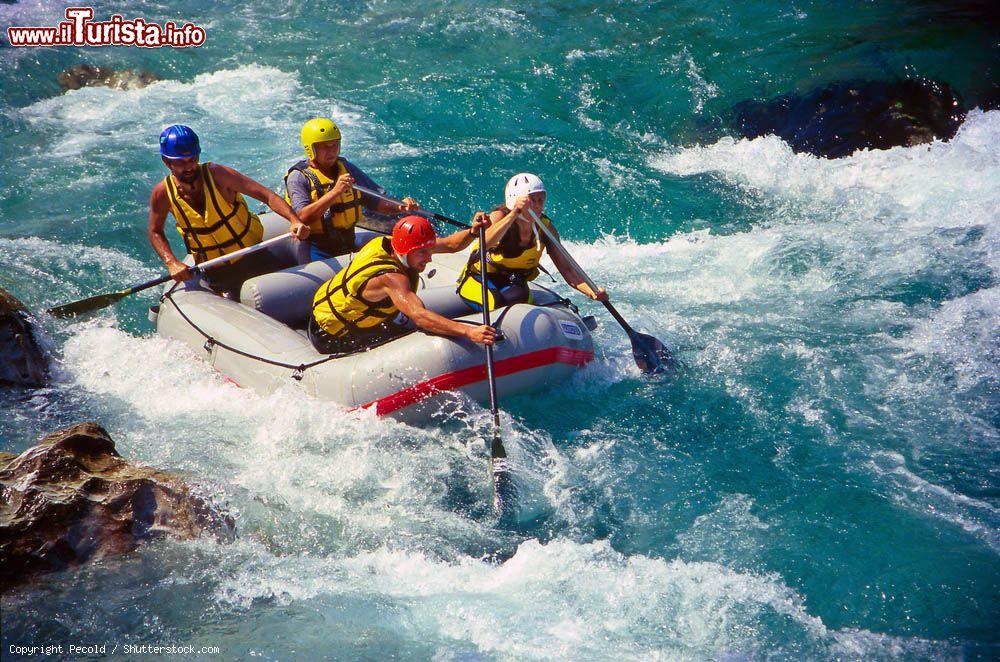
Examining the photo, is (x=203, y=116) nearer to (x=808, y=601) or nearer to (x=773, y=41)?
(x=773, y=41)

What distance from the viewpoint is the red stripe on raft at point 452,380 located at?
559 centimetres

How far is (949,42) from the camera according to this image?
11109mm

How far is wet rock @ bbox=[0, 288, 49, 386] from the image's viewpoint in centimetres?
610

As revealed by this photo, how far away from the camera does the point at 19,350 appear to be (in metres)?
6.20

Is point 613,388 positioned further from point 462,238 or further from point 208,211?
point 208,211

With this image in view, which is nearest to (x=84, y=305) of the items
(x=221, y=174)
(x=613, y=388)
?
(x=221, y=174)

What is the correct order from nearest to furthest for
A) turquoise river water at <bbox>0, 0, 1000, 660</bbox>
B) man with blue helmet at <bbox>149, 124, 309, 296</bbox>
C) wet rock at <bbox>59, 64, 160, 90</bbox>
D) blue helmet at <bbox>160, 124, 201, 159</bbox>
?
turquoise river water at <bbox>0, 0, 1000, 660</bbox> → blue helmet at <bbox>160, 124, 201, 159</bbox> → man with blue helmet at <bbox>149, 124, 309, 296</bbox> → wet rock at <bbox>59, 64, 160, 90</bbox>

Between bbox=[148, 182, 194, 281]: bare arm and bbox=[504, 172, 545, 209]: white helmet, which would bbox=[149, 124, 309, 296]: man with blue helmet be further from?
bbox=[504, 172, 545, 209]: white helmet

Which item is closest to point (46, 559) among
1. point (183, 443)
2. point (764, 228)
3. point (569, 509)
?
point (183, 443)

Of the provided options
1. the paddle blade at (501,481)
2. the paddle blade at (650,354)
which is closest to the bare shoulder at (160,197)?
the paddle blade at (501,481)

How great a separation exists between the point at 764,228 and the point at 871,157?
1.98 metres

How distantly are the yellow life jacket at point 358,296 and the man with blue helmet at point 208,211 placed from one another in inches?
28.6

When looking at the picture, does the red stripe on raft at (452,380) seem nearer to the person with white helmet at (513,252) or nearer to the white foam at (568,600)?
the person with white helmet at (513,252)

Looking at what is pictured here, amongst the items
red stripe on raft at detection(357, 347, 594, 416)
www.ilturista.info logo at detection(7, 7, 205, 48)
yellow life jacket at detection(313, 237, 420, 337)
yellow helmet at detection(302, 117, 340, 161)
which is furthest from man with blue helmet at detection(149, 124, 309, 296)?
www.ilturista.info logo at detection(7, 7, 205, 48)
